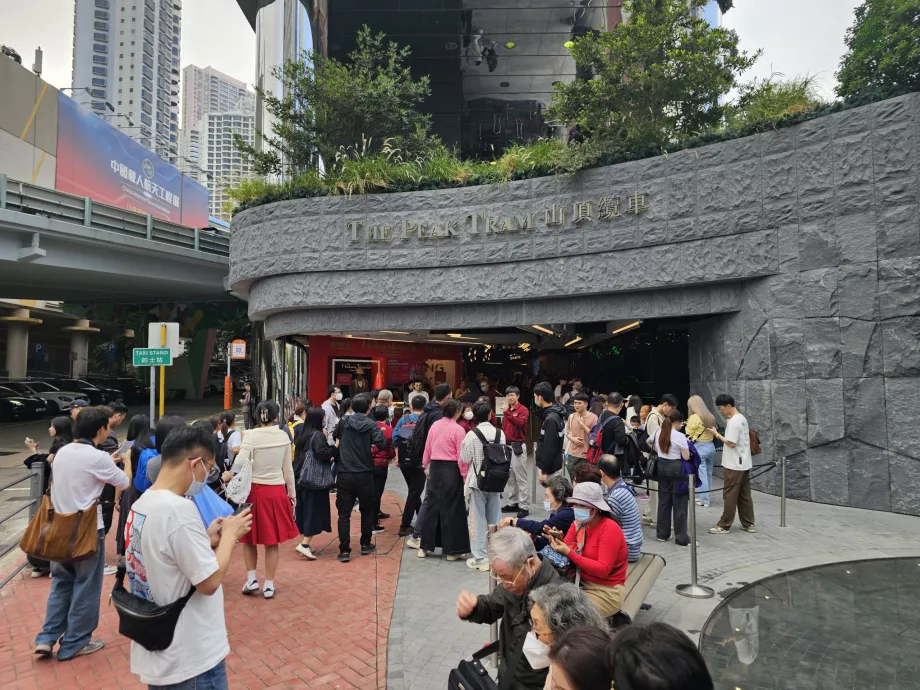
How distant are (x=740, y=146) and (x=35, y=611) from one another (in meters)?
11.5

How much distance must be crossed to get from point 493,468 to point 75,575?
12.0 feet

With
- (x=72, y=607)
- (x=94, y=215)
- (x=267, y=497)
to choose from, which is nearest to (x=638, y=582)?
(x=267, y=497)

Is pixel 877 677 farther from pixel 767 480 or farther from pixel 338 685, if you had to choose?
pixel 767 480

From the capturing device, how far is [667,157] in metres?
10.9

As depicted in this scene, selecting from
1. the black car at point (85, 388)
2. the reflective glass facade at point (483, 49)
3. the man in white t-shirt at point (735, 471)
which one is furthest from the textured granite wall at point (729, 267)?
the black car at point (85, 388)

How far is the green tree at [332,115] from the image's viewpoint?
1505 centimetres

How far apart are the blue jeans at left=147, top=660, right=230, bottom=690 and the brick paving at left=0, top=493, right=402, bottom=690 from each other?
1.33 m

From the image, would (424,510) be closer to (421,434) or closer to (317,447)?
(421,434)

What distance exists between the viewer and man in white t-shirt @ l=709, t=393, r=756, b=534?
23.8 ft

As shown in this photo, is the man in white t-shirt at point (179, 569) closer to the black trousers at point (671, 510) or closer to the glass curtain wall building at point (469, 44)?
the black trousers at point (671, 510)

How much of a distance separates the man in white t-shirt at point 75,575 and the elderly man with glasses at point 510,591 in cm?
295

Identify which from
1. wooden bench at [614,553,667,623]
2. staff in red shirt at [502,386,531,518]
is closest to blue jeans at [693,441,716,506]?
staff in red shirt at [502,386,531,518]

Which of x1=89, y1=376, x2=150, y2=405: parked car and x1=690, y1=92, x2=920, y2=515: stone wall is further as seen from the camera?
x1=89, y1=376, x2=150, y2=405: parked car

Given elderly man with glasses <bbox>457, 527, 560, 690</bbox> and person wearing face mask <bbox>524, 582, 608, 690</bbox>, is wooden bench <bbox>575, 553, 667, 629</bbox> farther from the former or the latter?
person wearing face mask <bbox>524, 582, 608, 690</bbox>
